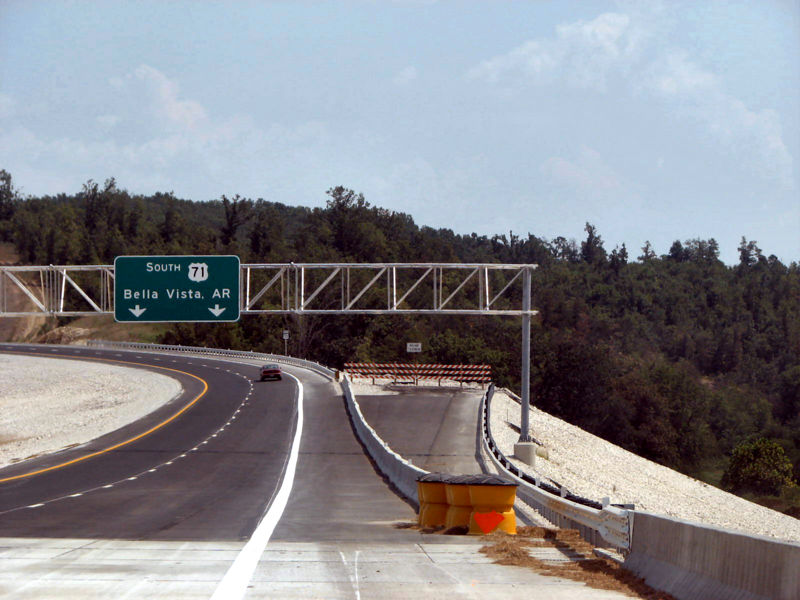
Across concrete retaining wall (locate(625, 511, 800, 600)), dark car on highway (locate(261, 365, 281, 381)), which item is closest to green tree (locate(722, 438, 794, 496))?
dark car on highway (locate(261, 365, 281, 381))

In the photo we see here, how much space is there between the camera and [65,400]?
2677 inches

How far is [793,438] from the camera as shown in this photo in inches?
4503

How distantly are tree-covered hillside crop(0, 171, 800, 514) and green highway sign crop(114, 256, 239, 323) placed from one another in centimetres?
4652

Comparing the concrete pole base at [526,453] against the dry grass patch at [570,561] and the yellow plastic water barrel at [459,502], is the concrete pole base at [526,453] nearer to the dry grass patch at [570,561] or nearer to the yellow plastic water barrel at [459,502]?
the yellow plastic water barrel at [459,502]

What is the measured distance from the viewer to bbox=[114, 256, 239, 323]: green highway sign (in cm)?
3591

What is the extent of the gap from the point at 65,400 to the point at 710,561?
64883 millimetres

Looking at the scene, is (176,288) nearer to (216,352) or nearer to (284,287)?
(284,287)

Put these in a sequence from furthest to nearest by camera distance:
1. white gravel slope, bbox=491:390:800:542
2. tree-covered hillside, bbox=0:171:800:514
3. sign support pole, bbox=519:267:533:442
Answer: tree-covered hillside, bbox=0:171:800:514 < white gravel slope, bbox=491:390:800:542 < sign support pole, bbox=519:267:533:442

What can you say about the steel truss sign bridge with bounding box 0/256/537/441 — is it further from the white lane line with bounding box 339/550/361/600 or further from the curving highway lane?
the white lane line with bounding box 339/550/361/600

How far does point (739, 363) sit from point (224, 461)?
14279cm

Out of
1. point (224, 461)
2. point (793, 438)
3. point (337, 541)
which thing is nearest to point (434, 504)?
point (337, 541)

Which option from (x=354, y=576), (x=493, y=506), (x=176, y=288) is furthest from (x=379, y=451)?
(x=354, y=576)

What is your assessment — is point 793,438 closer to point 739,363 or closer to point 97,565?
point 739,363

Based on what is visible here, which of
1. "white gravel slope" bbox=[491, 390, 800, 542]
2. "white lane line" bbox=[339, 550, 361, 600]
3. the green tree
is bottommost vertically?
the green tree
